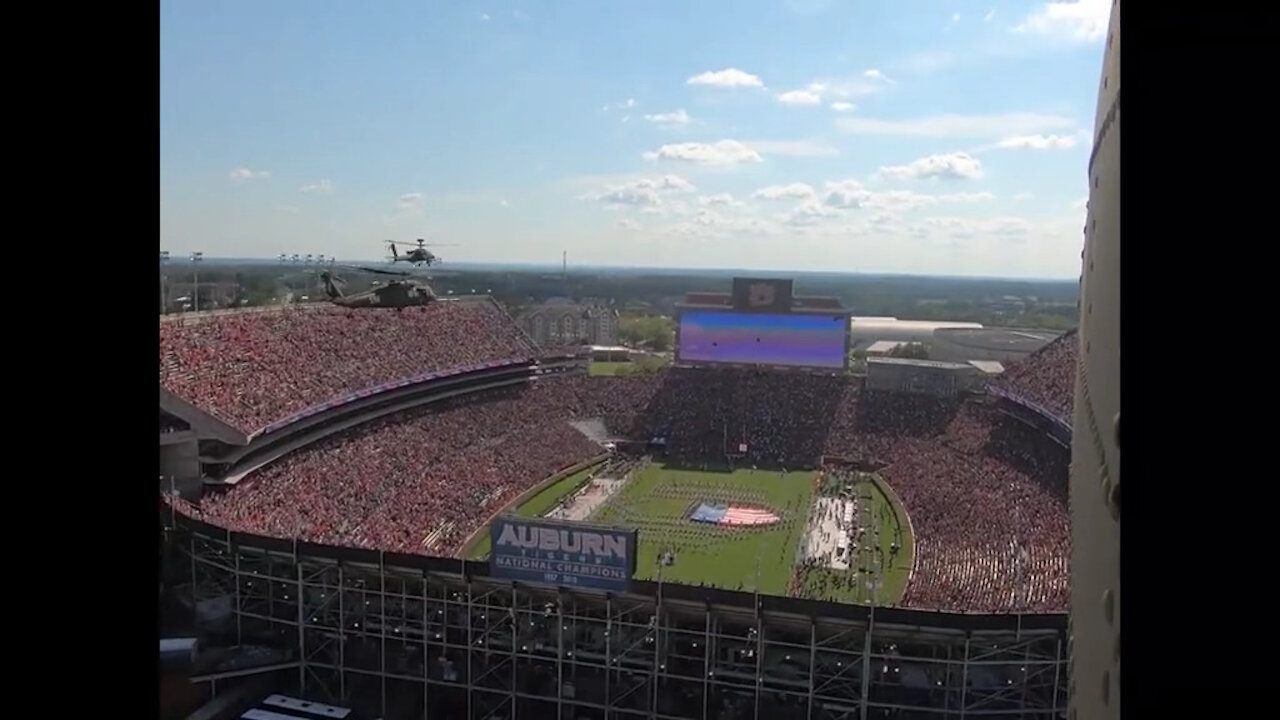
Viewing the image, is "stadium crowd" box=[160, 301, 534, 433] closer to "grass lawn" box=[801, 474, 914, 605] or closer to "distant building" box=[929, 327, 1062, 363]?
"grass lawn" box=[801, 474, 914, 605]

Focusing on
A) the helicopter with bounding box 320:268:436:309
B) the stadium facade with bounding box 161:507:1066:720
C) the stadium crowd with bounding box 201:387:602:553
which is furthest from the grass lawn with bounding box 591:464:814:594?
the helicopter with bounding box 320:268:436:309

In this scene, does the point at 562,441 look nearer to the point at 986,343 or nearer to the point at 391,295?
the point at 391,295

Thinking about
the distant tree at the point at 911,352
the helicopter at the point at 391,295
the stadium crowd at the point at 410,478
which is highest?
the helicopter at the point at 391,295

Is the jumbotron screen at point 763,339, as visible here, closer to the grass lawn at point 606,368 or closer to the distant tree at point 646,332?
the grass lawn at point 606,368

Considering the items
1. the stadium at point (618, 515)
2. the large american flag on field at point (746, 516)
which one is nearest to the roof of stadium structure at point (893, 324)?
the stadium at point (618, 515)

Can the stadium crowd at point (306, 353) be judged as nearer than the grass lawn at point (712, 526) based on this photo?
No
